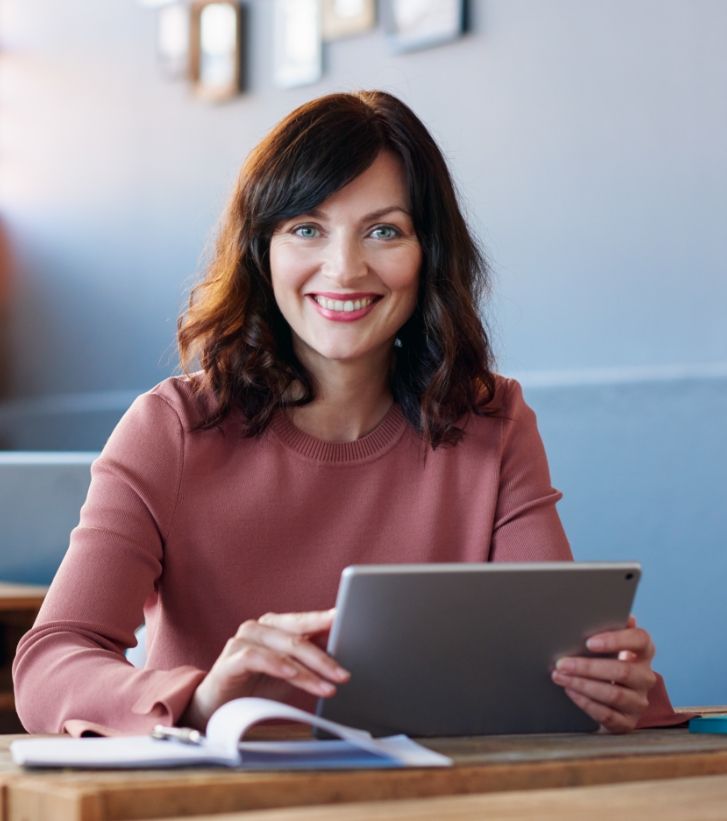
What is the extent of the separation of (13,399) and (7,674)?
214cm

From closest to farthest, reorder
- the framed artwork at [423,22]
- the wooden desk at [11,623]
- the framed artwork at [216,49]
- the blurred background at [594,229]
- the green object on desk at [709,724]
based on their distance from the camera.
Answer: the green object on desk at [709,724] < the blurred background at [594,229] < the wooden desk at [11,623] < the framed artwork at [423,22] < the framed artwork at [216,49]

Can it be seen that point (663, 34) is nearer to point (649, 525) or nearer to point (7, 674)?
point (649, 525)

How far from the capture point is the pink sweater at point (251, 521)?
1.55 meters

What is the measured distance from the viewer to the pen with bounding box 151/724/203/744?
1.15 metres

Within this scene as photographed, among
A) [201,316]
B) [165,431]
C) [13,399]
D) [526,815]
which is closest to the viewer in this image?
[526,815]

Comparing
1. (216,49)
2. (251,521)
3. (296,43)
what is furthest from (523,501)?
(216,49)

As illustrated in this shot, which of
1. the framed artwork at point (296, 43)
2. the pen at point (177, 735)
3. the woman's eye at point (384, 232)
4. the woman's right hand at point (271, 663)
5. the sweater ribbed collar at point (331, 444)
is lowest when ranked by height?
the pen at point (177, 735)

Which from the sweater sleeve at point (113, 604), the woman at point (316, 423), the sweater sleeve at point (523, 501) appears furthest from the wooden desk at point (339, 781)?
the sweater sleeve at point (523, 501)

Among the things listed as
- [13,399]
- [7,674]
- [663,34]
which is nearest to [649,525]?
[663,34]

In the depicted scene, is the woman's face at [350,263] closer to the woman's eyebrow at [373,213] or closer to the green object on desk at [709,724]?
the woman's eyebrow at [373,213]

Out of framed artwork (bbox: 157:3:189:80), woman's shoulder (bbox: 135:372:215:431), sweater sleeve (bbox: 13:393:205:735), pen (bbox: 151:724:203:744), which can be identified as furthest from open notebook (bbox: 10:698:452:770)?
framed artwork (bbox: 157:3:189:80)

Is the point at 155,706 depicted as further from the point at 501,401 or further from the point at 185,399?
the point at 501,401

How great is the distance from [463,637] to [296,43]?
3.27m

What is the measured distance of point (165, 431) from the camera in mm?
1725
